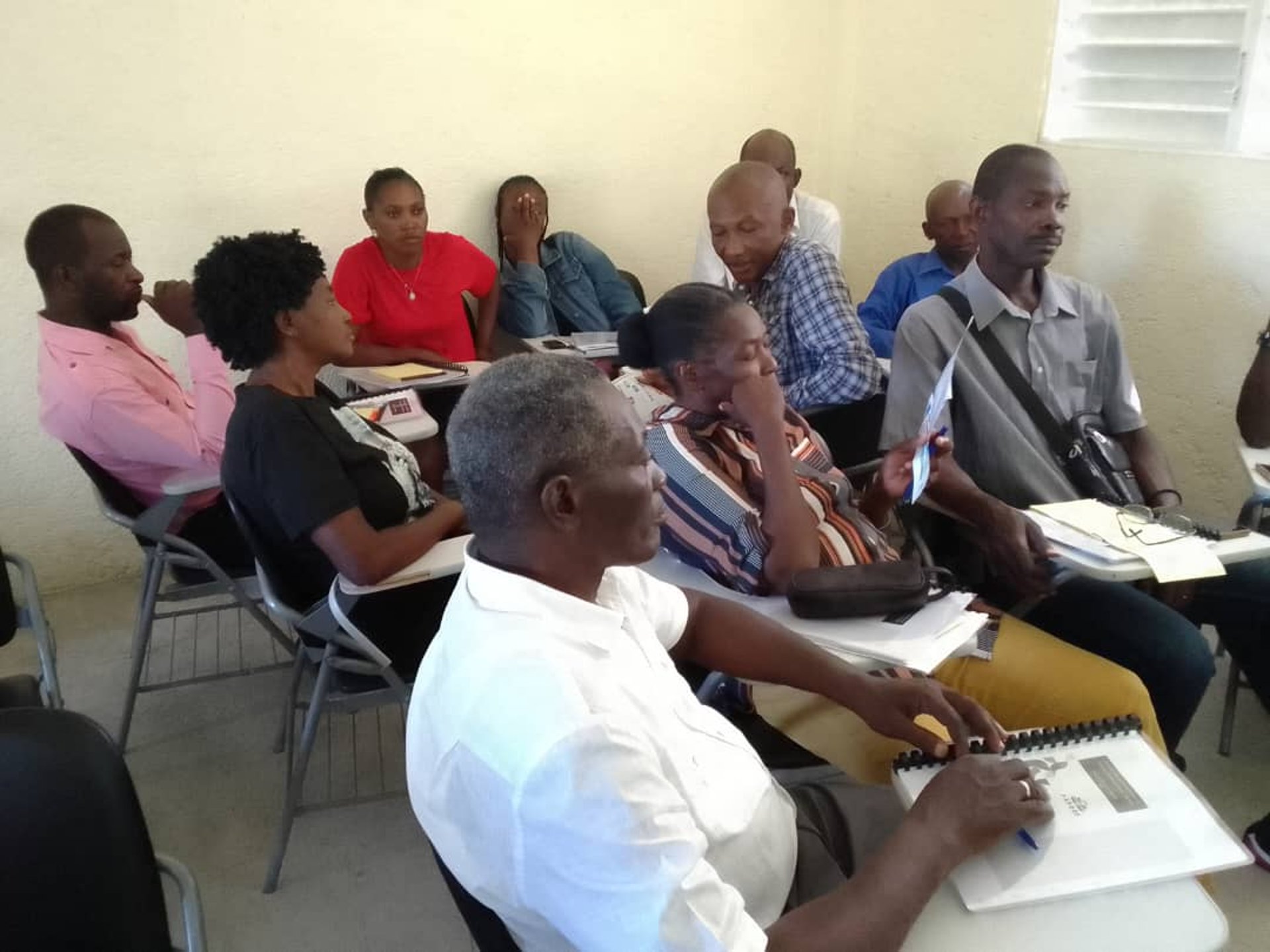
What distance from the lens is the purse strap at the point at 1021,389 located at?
2.09m

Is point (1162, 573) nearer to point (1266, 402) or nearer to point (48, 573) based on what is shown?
point (1266, 402)

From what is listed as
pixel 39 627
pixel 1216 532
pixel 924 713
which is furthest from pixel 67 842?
pixel 1216 532

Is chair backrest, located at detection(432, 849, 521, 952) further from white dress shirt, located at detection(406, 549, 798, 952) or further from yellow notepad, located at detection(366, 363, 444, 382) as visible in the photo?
yellow notepad, located at detection(366, 363, 444, 382)

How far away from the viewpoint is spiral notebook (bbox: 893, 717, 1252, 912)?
0.93 metres

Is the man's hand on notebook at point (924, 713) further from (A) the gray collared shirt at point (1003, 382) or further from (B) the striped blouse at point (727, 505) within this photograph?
(A) the gray collared shirt at point (1003, 382)

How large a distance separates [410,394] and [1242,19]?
279cm

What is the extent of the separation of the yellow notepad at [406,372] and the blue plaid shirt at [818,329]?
1113mm

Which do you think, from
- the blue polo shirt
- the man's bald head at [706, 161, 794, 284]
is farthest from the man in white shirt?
the blue polo shirt

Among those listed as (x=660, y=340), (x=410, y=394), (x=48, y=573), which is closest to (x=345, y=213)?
(x=410, y=394)

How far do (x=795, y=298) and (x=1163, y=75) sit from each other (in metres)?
1.77

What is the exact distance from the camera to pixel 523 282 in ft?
12.3

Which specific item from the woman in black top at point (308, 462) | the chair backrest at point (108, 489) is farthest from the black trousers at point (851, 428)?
the chair backrest at point (108, 489)

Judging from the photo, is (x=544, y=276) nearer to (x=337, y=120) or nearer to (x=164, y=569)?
(x=337, y=120)

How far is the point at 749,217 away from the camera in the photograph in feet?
7.81
